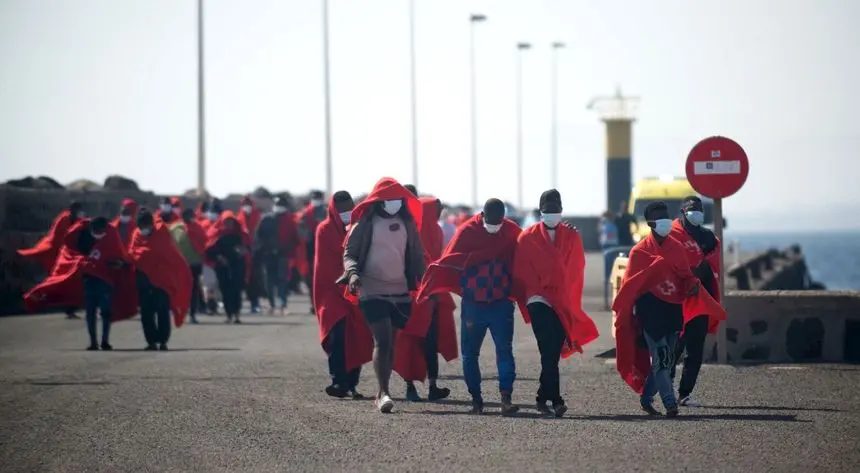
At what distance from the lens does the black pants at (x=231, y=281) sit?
2661 centimetres

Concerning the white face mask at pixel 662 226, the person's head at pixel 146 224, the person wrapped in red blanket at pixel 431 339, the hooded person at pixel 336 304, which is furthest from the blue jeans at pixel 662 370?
the person's head at pixel 146 224

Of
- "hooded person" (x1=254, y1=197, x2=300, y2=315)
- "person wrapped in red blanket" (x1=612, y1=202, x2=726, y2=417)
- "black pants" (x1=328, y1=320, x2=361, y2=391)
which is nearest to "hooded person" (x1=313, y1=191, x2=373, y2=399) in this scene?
"black pants" (x1=328, y1=320, x2=361, y2=391)

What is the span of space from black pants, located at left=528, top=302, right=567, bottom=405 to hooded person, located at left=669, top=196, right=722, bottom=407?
107 cm

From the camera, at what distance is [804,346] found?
18172 millimetres

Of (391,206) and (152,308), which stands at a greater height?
(391,206)

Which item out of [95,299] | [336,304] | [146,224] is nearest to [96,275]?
[95,299]

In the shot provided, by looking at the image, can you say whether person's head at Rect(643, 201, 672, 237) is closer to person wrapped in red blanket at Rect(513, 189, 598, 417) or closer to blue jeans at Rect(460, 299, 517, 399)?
person wrapped in red blanket at Rect(513, 189, 598, 417)

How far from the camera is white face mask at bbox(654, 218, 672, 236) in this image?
13.7 metres

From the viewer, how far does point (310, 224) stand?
91.5 ft

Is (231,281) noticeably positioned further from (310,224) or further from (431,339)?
(431,339)

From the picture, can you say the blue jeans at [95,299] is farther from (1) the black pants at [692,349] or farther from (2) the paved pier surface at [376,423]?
(1) the black pants at [692,349]

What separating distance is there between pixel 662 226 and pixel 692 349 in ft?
3.82

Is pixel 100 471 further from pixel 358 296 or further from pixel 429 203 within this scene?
pixel 429 203

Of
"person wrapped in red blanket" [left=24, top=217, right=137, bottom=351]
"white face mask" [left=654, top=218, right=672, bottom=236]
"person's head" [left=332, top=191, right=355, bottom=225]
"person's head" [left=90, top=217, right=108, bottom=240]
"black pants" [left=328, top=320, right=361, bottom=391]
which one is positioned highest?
"person's head" [left=332, top=191, right=355, bottom=225]
